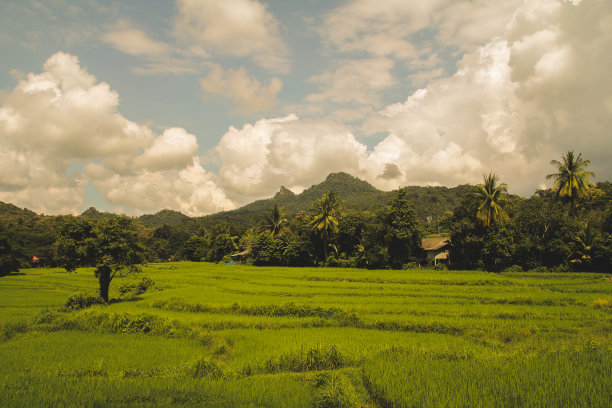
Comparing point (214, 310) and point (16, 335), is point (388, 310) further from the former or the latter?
point (16, 335)

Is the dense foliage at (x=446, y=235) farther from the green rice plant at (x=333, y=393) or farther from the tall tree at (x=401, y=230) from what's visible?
the green rice plant at (x=333, y=393)

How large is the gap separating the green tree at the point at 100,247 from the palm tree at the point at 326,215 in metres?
25.9

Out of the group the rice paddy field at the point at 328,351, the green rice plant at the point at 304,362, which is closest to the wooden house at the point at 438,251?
the rice paddy field at the point at 328,351

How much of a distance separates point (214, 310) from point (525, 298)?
1876cm

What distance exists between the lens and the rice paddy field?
680cm

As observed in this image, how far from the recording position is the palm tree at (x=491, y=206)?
32812 millimetres

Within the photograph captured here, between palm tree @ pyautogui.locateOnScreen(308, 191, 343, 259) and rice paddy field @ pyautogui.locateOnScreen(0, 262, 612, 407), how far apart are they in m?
21.1

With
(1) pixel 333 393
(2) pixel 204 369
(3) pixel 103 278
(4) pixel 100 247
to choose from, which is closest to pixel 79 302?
(3) pixel 103 278

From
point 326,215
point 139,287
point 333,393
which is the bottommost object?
point 139,287

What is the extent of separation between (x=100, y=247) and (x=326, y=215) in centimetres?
2865

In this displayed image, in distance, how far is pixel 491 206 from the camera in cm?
3278

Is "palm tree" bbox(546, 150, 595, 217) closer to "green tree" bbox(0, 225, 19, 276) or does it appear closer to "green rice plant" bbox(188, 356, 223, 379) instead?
"green rice plant" bbox(188, 356, 223, 379)

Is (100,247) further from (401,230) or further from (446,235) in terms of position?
(446,235)

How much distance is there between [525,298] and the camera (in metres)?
18.5
